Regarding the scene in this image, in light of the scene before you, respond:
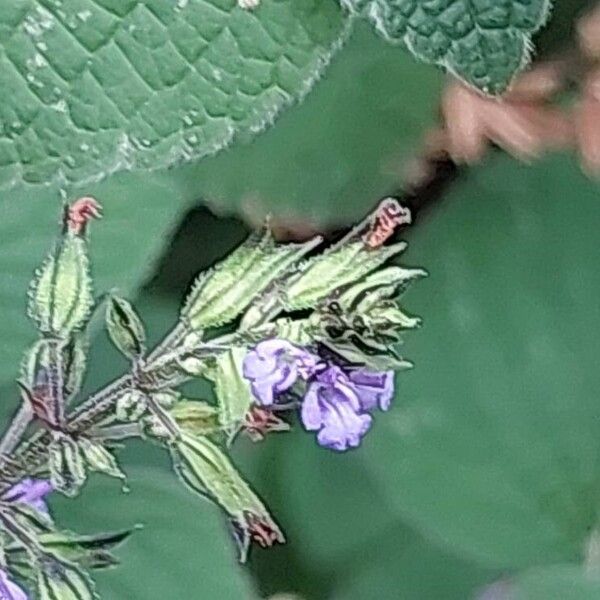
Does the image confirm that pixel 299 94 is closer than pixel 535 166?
Yes

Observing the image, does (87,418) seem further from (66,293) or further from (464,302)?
(464,302)

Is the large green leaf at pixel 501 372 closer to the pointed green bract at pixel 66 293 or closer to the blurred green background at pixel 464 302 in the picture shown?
the blurred green background at pixel 464 302

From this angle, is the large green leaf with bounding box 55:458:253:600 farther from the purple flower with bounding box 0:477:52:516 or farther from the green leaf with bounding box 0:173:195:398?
the purple flower with bounding box 0:477:52:516

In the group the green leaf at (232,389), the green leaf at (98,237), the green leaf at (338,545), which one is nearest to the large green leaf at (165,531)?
the green leaf at (98,237)

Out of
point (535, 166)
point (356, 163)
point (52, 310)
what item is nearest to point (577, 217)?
point (535, 166)

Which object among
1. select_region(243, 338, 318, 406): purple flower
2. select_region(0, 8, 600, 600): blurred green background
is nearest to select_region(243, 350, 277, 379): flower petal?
select_region(243, 338, 318, 406): purple flower

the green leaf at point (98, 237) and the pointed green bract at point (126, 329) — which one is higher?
the pointed green bract at point (126, 329)

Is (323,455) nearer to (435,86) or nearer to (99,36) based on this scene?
(435,86)
